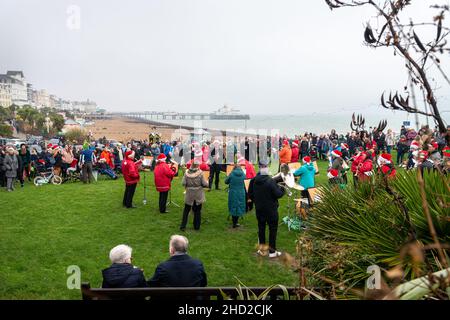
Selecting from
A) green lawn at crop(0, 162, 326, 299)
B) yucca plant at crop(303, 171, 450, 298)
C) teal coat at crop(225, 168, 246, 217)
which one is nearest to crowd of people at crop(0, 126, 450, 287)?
teal coat at crop(225, 168, 246, 217)

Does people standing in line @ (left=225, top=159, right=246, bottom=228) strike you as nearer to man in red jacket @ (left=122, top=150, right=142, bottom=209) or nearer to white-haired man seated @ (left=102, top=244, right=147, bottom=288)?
man in red jacket @ (left=122, top=150, right=142, bottom=209)

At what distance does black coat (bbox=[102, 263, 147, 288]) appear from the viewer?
13.2ft

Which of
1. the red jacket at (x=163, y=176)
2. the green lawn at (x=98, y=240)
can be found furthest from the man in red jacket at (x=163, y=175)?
the green lawn at (x=98, y=240)

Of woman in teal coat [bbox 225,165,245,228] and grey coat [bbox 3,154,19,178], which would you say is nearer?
woman in teal coat [bbox 225,165,245,228]

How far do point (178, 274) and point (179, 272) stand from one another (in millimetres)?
25

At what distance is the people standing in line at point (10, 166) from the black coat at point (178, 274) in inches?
463

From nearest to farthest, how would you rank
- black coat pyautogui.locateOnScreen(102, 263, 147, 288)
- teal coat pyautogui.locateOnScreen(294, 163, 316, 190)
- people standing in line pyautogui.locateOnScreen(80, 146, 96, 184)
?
black coat pyautogui.locateOnScreen(102, 263, 147, 288) < teal coat pyautogui.locateOnScreen(294, 163, 316, 190) < people standing in line pyautogui.locateOnScreen(80, 146, 96, 184)

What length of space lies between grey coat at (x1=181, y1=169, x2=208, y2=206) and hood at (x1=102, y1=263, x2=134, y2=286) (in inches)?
180

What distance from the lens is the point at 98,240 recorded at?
824 centimetres

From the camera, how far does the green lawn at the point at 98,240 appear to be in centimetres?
624

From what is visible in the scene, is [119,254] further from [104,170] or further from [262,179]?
[104,170]

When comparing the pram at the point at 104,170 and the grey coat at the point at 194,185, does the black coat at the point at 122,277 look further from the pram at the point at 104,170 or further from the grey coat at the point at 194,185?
the pram at the point at 104,170

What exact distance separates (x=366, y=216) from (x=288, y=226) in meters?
4.98
